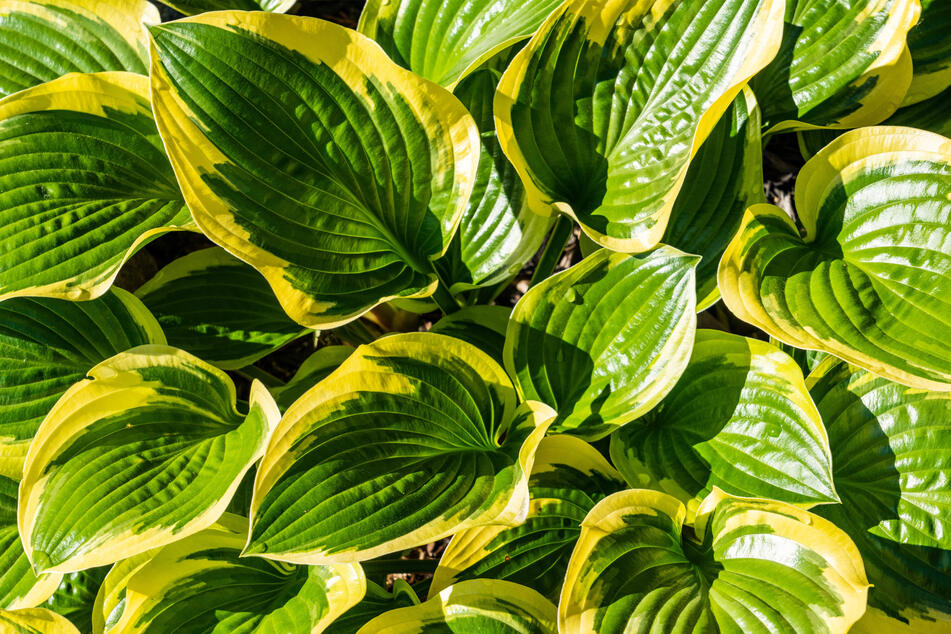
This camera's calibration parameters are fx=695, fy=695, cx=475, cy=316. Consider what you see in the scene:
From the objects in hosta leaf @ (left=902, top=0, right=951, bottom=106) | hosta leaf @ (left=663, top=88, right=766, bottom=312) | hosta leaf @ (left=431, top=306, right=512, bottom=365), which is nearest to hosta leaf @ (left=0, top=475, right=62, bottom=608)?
hosta leaf @ (left=431, top=306, right=512, bottom=365)

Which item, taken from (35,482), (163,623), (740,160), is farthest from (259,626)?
(740,160)

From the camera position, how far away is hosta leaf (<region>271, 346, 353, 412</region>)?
3.82ft

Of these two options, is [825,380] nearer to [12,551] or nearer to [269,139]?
[269,139]

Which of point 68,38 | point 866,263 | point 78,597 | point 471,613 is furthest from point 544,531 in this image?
point 68,38

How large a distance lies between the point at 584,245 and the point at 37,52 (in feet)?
3.08

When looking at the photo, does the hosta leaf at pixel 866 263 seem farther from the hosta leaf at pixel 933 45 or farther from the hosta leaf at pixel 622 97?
the hosta leaf at pixel 933 45

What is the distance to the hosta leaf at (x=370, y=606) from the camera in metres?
1.04

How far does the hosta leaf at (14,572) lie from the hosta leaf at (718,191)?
1.07 meters

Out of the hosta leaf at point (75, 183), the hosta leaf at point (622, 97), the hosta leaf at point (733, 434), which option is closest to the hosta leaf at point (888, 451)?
the hosta leaf at point (733, 434)

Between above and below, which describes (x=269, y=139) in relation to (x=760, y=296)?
above

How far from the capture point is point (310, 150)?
0.91m

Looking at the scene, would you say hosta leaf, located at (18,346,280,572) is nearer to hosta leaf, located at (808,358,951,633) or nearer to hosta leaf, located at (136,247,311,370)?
hosta leaf, located at (136,247,311,370)

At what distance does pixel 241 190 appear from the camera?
0.87m

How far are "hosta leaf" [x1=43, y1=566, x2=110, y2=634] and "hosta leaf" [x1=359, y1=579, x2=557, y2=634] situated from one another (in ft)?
1.81
